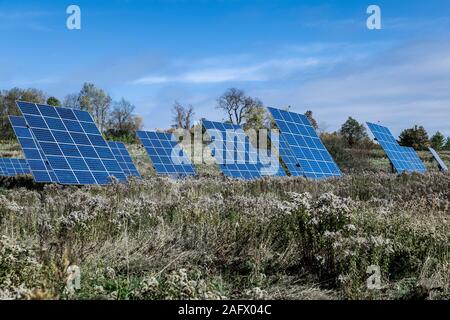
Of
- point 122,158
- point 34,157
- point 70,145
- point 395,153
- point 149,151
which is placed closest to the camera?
point 70,145

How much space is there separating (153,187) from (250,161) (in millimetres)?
12830

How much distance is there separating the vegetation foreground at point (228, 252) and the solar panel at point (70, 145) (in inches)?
313

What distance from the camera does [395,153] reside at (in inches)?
1174

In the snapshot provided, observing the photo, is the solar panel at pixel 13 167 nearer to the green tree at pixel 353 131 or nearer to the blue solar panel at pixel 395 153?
the blue solar panel at pixel 395 153

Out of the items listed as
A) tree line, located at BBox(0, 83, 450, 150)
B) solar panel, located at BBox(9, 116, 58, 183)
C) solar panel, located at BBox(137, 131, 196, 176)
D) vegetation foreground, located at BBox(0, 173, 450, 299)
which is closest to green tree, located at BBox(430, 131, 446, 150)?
tree line, located at BBox(0, 83, 450, 150)

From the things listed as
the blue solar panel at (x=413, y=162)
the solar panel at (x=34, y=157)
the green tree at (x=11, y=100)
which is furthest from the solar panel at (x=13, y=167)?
the green tree at (x=11, y=100)

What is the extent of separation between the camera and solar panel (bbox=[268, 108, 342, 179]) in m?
21.2

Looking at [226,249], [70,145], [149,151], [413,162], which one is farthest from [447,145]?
[226,249]

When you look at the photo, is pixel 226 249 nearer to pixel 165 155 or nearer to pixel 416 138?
pixel 165 155

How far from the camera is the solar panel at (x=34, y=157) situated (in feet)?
54.5

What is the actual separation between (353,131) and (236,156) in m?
29.3
